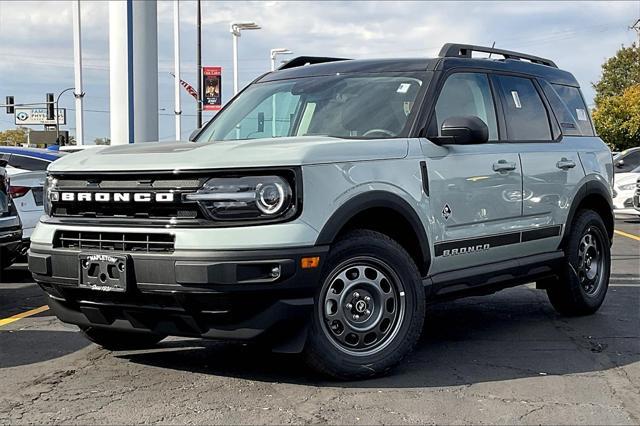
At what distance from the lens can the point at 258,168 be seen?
4309 mm

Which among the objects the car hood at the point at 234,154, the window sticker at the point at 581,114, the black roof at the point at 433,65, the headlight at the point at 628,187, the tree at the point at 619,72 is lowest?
the headlight at the point at 628,187

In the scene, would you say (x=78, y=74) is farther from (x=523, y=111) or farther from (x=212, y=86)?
(x=523, y=111)

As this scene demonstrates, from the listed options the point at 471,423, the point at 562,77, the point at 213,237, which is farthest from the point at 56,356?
the point at 562,77

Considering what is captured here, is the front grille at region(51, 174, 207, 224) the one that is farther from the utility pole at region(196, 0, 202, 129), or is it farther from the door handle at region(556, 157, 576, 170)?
the utility pole at region(196, 0, 202, 129)

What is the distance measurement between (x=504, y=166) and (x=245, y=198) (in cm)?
229

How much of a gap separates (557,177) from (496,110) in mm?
812

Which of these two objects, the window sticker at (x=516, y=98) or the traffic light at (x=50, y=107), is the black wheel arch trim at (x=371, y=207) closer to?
the window sticker at (x=516, y=98)

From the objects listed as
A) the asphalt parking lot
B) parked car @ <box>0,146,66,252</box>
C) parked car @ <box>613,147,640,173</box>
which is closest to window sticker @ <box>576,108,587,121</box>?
the asphalt parking lot

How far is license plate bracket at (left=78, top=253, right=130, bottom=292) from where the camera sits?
4.37m

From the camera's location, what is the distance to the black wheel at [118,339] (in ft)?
17.7

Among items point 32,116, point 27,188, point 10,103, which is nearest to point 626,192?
point 27,188

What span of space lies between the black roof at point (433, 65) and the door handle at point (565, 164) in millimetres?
756

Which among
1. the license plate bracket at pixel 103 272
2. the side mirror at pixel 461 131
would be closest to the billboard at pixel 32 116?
the side mirror at pixel 461 131

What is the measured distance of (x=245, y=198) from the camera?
429 centimetres
